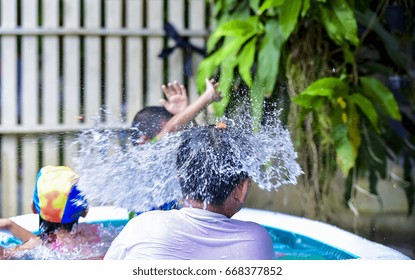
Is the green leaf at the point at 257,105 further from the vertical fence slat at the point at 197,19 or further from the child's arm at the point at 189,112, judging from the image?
the vertical fence slat at the point at 197,19

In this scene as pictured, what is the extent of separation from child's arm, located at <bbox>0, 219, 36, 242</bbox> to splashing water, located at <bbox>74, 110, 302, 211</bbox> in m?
0.24

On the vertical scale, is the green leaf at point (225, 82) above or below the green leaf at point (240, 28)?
below

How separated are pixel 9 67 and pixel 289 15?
1264 mm

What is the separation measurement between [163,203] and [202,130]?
0.75 feet

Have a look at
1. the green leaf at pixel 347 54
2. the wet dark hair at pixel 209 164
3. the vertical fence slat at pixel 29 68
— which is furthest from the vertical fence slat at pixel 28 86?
the green leaf at pixel 347 54

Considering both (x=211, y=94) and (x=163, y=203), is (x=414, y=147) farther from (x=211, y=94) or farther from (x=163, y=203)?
(x=163, y=203)

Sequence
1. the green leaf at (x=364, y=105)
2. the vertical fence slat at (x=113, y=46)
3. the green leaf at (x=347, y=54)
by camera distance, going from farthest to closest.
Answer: the vertical fence slat at (x=113, y=46), the green leaf at (x=347, y=54), the green leaf at (x=364, y=105)

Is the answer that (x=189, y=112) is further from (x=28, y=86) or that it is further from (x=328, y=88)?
(x=28, y=86)

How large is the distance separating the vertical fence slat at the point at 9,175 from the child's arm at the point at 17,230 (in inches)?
23.3

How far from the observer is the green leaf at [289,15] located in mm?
2703

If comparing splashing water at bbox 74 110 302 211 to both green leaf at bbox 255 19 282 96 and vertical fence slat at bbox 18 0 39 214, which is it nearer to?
green leaf at bbox 255 19 282 96

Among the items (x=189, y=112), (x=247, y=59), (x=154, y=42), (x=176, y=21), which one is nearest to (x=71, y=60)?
(x=154, y=42)

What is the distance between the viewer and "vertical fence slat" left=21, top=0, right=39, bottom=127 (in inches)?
119

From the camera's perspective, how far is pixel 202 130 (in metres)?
1.97
